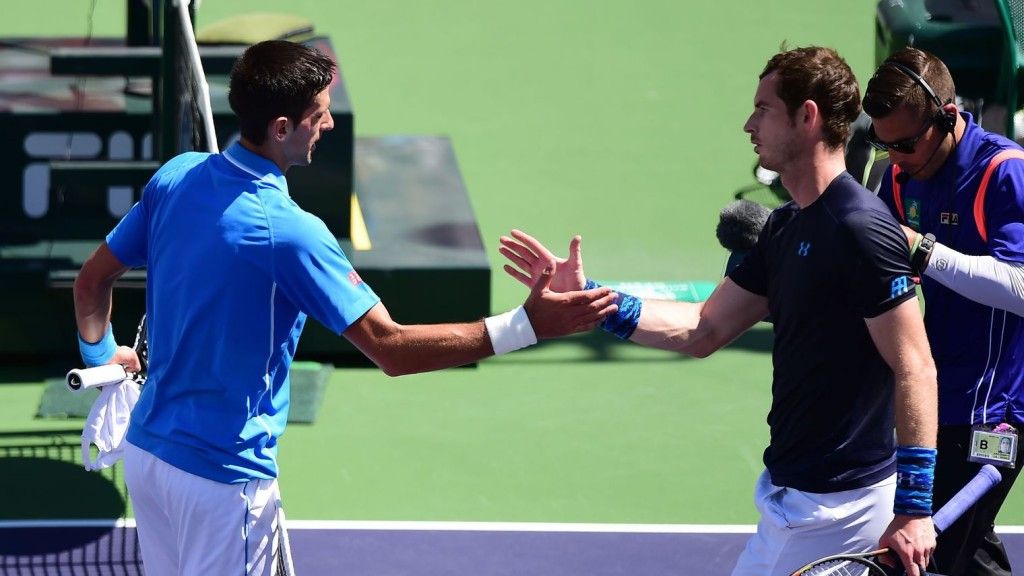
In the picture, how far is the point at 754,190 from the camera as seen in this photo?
1086cm

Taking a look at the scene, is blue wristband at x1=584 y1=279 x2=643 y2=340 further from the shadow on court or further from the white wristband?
the shadow on court

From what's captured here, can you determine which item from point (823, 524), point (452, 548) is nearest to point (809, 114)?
point (823, 524)

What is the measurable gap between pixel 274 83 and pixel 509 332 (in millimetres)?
881

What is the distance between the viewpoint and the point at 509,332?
13.4 feet

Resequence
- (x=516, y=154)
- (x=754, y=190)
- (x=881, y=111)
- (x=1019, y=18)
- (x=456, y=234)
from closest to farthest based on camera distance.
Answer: (x=881, y=111) < (x=1019, y=18) < (x=456, y=234) < (x=754, y=190) < (x=516, y=154)

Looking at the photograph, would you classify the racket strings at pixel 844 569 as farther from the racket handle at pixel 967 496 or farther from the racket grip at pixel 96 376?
the racket grip at pixel 96 376

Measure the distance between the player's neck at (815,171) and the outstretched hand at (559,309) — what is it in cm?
60

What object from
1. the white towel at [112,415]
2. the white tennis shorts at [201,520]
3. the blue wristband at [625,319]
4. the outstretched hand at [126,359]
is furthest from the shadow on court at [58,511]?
the blue wristband at [625,319]

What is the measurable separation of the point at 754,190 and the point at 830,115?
22.3 feet

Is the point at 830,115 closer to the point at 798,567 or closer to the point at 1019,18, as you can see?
the point at 798,567

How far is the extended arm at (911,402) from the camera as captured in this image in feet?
12.5

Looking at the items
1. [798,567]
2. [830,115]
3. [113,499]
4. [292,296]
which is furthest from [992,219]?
[113,499]

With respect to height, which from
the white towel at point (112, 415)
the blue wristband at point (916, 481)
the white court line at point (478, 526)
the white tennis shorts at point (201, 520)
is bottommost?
the white court line at point (478, 526)

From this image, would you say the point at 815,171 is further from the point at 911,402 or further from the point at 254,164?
the point at 254,164
